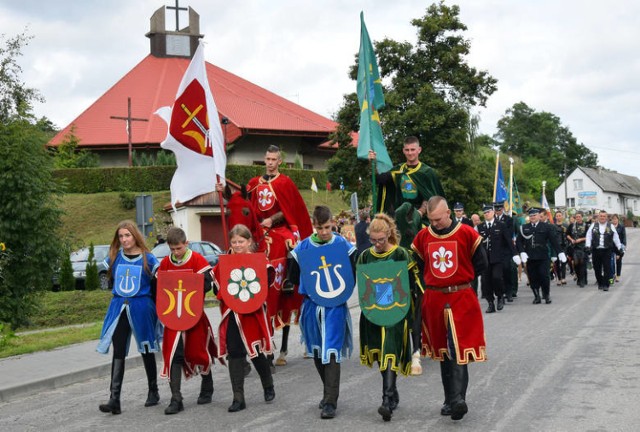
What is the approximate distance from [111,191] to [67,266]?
18.8m

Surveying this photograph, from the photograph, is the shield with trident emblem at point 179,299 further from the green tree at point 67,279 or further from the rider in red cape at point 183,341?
the green tree at point 67,279

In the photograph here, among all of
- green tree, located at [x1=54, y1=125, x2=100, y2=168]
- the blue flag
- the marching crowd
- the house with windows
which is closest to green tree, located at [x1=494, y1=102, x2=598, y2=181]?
the house with windows

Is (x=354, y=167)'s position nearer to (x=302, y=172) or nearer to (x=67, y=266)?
(x=302, y=172)

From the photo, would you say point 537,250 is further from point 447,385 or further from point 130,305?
point 130,305

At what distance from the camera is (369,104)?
10.4m

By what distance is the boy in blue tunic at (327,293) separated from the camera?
7.08 metres

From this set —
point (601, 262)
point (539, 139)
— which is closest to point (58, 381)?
point (601, 262)

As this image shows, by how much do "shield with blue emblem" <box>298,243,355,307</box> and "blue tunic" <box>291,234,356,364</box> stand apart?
0.15 ft

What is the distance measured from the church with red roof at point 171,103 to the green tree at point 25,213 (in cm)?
3009

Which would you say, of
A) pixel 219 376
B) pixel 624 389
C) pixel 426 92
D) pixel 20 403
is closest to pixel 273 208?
pixel 219 376

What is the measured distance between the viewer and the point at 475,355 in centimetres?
661

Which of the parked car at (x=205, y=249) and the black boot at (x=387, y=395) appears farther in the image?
the parked car at (x=205, y=249)

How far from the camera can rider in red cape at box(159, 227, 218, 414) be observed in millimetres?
7520

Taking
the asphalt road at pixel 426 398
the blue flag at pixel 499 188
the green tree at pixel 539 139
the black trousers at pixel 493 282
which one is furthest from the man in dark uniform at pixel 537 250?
the green tree at pixel 539 139
